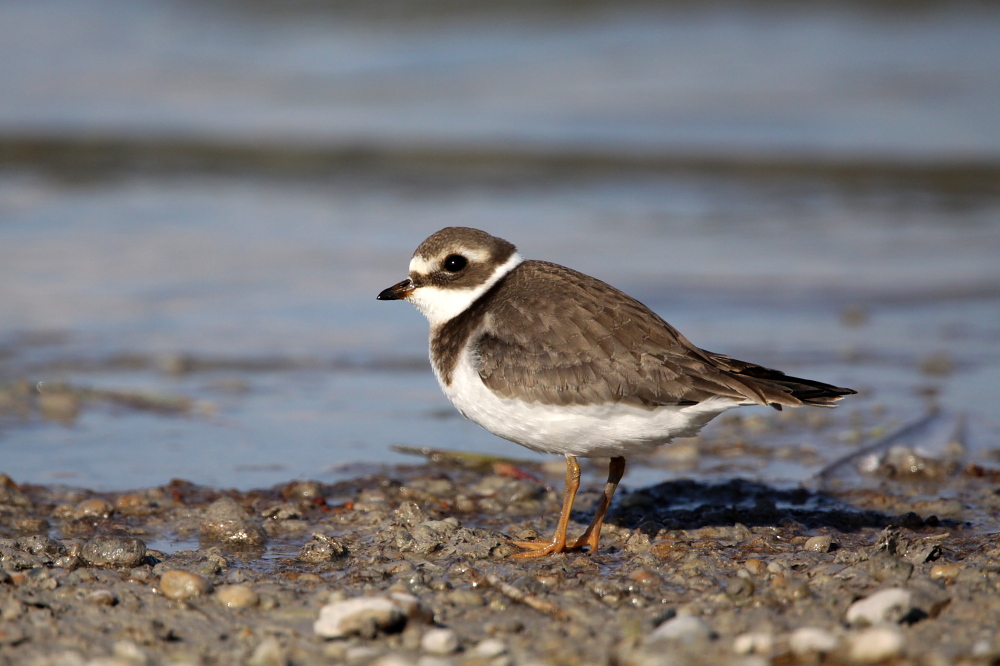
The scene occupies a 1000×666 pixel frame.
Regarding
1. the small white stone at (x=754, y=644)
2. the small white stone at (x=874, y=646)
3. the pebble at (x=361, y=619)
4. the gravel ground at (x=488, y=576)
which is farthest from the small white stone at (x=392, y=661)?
the small white stone at (x=874, y=646)

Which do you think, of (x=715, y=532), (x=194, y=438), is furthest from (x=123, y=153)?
(x=715, y=532)

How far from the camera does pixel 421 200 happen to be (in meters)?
15.3

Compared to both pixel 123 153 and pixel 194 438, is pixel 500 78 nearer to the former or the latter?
pixel 123 153

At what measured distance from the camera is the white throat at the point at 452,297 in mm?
5457

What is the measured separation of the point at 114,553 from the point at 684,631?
→ 244 cm

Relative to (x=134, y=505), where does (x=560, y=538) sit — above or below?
below

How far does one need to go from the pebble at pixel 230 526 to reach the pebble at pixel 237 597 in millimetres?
866

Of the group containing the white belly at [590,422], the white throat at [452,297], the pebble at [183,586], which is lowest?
the pebble at [183,586]

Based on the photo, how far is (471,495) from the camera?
598 centimetres

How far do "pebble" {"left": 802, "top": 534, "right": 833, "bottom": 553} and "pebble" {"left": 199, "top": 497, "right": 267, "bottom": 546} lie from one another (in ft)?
8.33

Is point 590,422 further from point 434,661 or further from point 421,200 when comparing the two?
point 421,200

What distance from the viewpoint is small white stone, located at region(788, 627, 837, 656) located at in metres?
3.52

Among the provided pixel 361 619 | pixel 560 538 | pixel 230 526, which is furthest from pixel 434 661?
pixel 230 526

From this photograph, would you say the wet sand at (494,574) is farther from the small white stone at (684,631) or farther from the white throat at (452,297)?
the white throat at (452,297)
